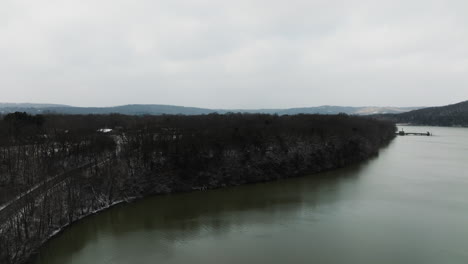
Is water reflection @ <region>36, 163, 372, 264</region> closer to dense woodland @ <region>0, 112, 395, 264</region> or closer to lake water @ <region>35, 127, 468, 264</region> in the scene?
lake water @ <region>35, 127, 468, 264</region>

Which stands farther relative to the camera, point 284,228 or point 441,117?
point 441,117

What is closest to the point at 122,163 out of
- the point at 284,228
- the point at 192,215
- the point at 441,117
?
the point at 192,215

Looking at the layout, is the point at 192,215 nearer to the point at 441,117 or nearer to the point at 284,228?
the point at 284,228

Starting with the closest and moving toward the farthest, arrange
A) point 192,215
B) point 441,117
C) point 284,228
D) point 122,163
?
point 284,228 → point 192,215 → point 122,163 → point 441,117

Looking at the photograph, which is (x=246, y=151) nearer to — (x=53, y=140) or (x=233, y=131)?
(x=233, y=131)

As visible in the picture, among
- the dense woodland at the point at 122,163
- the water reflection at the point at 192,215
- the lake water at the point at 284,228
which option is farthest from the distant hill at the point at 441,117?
the water reflection at the point at 192,215

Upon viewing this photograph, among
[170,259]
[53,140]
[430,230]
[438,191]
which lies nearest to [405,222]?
[430,230]

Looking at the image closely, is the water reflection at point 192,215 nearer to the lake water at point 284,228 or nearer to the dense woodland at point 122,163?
the lake water at point 284,228
